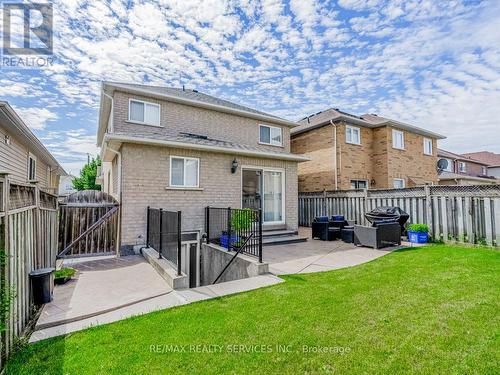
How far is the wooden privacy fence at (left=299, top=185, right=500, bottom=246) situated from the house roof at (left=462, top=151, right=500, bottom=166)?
114 feet

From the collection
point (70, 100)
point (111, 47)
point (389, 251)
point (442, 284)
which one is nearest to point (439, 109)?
point (389, 251)

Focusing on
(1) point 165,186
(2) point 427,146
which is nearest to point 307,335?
(1) point 165,186

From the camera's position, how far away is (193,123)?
10.8 m

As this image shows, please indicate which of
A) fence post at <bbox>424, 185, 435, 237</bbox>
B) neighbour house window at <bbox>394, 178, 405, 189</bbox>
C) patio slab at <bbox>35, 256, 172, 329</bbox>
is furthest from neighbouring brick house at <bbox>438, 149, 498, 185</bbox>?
patio slab at <bbox>35, 256, 172, 329</bbox>

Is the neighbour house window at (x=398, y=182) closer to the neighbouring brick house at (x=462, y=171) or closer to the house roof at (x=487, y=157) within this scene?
the neighbouring brick house at (x=462, y=171)

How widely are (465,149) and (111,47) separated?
4579cm

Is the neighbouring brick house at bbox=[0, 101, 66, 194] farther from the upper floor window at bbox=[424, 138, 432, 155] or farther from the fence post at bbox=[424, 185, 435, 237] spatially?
the upper floor window at bbox=[424, 138, 432, 155]

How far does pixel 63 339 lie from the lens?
304 centimetres

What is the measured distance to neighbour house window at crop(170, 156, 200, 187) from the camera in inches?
352

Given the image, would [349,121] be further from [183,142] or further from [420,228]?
[183,142]

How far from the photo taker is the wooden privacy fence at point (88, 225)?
7.63 metres

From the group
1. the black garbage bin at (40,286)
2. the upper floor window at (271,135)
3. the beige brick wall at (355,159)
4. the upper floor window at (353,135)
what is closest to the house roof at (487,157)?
the beige brick wall at (355,159)

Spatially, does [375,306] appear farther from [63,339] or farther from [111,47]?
[111,47]

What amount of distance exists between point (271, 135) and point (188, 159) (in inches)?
207
